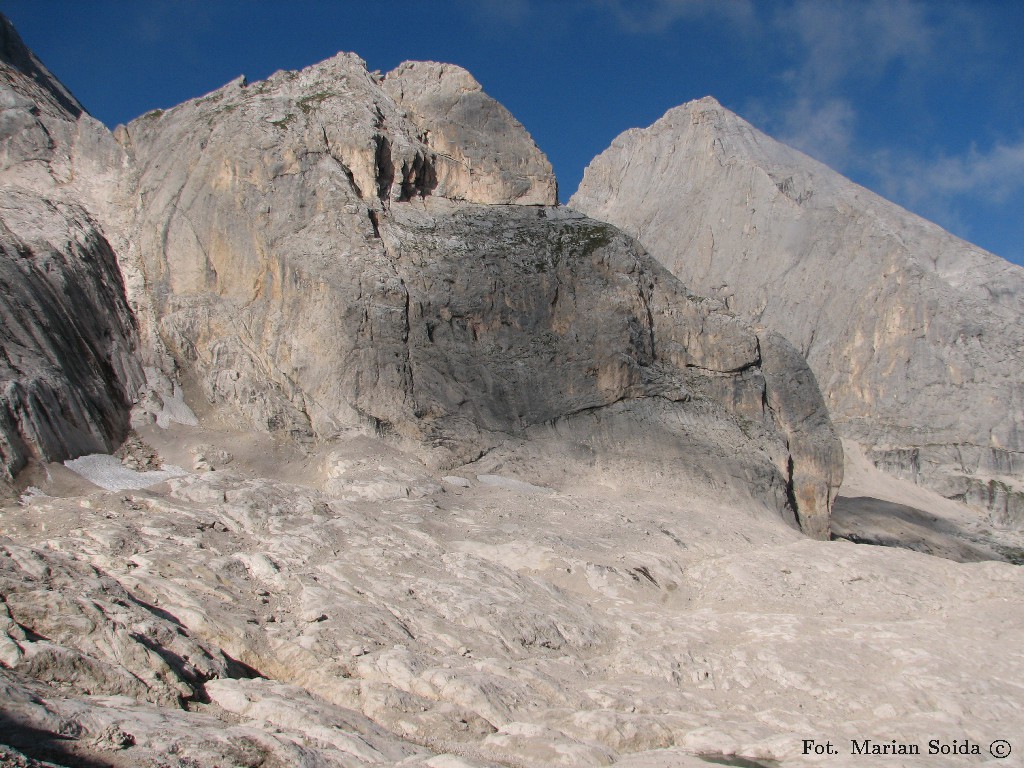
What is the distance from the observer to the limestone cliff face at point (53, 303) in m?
23.3

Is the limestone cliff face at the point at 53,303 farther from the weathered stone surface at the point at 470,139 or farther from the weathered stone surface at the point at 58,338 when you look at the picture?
the weathered stone surface at the point at 470,139

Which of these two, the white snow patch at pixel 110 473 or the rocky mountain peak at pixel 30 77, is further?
the rocky mountain peak at pixel 30 77

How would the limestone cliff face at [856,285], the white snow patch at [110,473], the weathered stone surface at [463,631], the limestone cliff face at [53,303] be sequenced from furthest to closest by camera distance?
the limestone cliff face at [856,285]
the white snow patch at [110,473]
the limestone cliff face at [53,303]
the weathered stone surface at [463,631]

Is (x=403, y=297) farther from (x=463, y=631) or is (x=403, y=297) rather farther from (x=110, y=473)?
(x=463, y=631)

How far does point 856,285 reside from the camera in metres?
83.1

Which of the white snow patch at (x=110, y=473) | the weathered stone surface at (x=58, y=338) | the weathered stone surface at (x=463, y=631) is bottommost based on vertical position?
the weathered stone surface at (x=463, y=631)

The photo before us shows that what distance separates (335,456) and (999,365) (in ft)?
222

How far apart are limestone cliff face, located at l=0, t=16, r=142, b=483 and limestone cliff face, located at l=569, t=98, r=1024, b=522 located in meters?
64.1

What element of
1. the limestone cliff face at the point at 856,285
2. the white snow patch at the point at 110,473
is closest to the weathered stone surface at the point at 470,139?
the white snow patch at the point at 110,473

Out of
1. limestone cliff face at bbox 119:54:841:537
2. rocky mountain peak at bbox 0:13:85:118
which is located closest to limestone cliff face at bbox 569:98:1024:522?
limestone cliff face at bbox 119:54:841:537

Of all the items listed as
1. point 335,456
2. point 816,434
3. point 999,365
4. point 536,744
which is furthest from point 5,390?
point 999,365

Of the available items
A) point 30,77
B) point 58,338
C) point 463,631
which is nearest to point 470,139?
point 58,338

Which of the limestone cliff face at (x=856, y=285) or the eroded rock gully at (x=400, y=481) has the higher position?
the limestone cliff face at (x=856, y=285)

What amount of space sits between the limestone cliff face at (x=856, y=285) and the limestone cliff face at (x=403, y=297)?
43289mm
